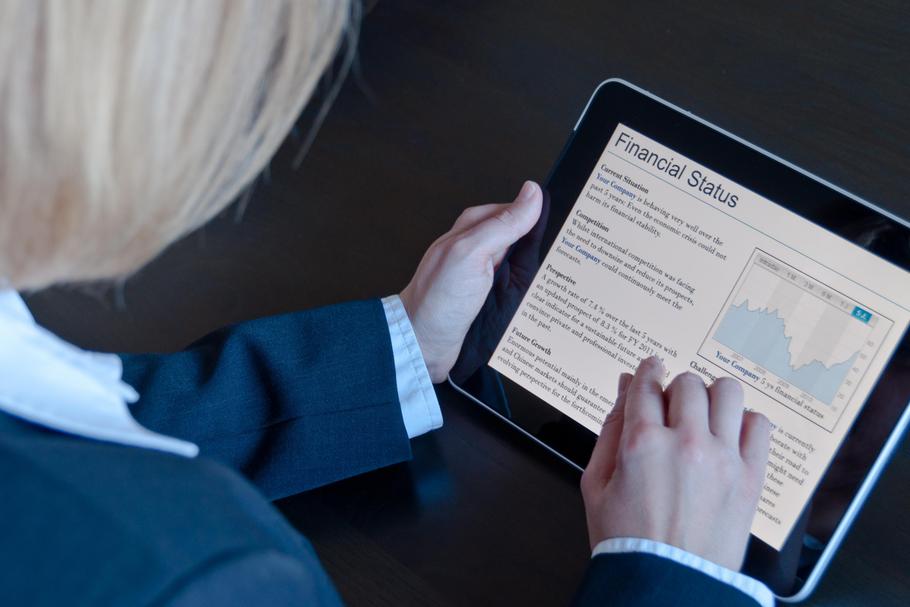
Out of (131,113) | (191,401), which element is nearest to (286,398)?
(191,401)

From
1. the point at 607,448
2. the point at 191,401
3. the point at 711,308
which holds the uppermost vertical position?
the point at 711,308

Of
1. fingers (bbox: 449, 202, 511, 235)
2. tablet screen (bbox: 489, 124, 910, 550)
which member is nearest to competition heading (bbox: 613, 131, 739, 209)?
tablet screen (bbox: 489, 124, 910, 550)

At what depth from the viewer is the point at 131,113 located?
0.33 m

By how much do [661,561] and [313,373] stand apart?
28 centimetres

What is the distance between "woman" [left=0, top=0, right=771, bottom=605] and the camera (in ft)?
1.04

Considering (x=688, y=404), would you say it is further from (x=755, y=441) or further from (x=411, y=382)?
(x=411, y=382)

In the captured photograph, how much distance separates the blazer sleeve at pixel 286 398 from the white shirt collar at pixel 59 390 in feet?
0.49

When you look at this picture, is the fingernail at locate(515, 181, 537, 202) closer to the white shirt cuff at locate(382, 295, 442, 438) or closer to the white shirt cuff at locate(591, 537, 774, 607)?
the white shirt cuff at locate(382, 295, 442, 438)

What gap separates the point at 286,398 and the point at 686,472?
0.92 ft

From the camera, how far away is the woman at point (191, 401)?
1.04 feet

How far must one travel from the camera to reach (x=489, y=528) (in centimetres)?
59

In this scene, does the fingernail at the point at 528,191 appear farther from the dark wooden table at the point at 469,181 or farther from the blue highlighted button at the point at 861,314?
the blue highlighted button at the point at 861,314

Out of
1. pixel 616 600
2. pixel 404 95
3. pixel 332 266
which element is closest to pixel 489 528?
pixel 616 600

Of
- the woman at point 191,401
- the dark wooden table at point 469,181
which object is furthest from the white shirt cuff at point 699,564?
the dark wooden table at point 469,181
